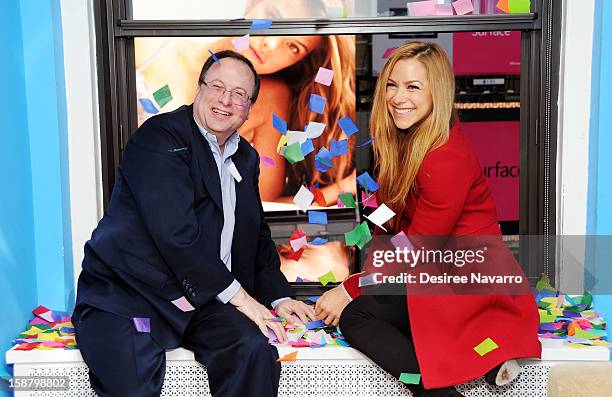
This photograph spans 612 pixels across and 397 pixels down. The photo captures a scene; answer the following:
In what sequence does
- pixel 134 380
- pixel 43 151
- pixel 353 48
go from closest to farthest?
pixel 134 380 → pixel 43 151 → pixel 353 48

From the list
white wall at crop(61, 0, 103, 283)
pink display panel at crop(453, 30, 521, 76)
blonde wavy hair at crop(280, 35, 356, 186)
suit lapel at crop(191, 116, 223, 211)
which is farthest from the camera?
blonde wavy hair at crop(280, 35, 356, 186)

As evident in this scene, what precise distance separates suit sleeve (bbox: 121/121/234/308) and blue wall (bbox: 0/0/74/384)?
39 cm

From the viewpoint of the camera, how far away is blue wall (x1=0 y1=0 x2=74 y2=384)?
2.48 m

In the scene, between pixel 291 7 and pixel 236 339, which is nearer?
pixel 236 339

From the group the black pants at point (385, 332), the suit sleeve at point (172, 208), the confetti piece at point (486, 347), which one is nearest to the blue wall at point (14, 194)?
the suit sleeve at point (172, 208)

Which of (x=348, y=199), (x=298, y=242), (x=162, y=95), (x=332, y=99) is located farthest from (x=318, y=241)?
(x=162, y=95)

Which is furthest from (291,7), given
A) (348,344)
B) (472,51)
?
(348,344)

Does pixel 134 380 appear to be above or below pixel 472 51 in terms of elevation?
below

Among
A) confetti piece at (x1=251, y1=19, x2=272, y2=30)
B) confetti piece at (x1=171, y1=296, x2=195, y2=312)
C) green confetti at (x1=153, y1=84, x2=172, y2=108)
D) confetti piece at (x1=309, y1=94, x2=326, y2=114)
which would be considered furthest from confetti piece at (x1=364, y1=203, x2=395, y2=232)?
green confetti at (x1=153, y1=84, x2=172, y2=108)

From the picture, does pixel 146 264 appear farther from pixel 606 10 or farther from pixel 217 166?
pixel 606 10

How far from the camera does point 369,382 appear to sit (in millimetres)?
2461

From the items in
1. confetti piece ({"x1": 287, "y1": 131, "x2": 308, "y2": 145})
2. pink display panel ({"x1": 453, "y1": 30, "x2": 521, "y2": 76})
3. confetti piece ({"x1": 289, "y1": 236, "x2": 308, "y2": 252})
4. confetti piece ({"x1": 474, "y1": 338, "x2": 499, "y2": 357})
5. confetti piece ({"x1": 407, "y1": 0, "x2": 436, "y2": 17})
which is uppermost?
confetti piece ({"x1": 407, "y1": 0, "x2": 436, "y2": 17})

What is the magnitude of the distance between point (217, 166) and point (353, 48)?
707mm

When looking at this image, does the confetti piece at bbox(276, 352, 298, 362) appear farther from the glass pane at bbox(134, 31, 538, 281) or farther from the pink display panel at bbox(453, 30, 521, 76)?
the pink display panel at bbox(453, 30, 521, 76)
